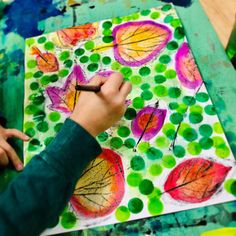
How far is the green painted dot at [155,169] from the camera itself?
645mm

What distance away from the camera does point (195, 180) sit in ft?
2.05

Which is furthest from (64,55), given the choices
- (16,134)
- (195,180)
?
(195,180)

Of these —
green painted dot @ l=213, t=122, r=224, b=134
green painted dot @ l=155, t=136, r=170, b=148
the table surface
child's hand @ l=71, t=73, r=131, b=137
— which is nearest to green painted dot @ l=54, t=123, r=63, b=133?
child's hand @ l=71, t=73, r=131, b=137

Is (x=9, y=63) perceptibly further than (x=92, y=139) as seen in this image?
Yes

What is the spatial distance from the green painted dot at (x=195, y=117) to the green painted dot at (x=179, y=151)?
64 mm

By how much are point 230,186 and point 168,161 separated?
0.12 metres

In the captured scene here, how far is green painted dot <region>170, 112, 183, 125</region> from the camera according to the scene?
70cm

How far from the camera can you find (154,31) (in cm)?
84

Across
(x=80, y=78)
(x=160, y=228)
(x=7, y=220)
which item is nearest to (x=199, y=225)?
(x=160, y=228)

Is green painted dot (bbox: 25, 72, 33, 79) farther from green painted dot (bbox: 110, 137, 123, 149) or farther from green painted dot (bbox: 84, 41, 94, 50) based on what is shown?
green painted dot (bbox: 110, 137, 123, 149)

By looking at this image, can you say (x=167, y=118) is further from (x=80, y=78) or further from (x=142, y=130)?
(x=80, y=78)

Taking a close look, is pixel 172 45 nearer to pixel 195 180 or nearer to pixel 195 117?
pixel 195 117

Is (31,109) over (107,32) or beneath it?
beneath

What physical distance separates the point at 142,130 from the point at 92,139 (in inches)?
5.8
